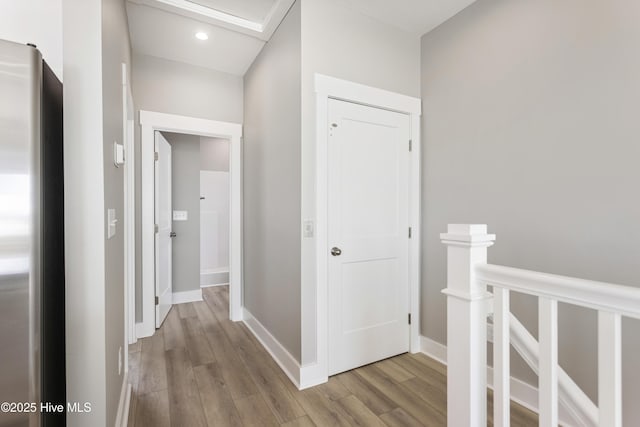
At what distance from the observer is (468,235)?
102cm

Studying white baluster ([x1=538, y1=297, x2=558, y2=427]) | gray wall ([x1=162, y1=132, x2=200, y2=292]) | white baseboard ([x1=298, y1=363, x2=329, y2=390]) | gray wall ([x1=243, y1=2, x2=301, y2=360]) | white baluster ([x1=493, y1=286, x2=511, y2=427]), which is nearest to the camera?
white baluster ([x1=538, y1=297, x2=558, y2=427])

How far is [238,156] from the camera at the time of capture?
10.8ft

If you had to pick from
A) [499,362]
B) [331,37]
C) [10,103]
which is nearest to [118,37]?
[10,103]

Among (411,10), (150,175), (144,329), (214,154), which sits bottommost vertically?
(144,329)

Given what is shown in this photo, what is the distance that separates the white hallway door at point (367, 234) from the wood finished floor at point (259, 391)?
238mm

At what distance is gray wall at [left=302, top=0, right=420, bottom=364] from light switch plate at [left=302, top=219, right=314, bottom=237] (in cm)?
4

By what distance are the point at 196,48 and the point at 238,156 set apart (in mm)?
1079

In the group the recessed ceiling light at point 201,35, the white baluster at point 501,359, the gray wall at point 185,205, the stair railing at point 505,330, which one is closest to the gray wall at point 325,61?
the recessed ceiling light at point 201,35

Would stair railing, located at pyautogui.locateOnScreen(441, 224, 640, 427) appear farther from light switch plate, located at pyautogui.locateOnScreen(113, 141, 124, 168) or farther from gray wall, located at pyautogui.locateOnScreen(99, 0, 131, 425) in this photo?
light switch plate, located at pyautogui.locateOnScreen(113, 141, 124, 168)

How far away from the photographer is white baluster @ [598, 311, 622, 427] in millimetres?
710

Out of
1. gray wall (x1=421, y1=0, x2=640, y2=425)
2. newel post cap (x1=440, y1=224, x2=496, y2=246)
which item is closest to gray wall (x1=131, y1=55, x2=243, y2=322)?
gray wall (x1=421, y1=0, x2=640, y2=425)

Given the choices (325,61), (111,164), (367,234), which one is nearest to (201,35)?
(325,61)

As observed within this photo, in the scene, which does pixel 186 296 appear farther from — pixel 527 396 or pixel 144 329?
pixel 527 396

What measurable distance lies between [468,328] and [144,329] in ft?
9.72
